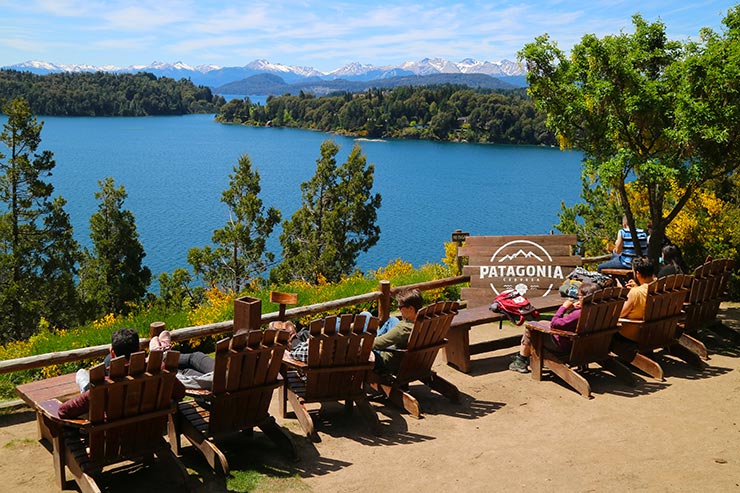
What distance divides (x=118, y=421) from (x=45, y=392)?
3.81 feet

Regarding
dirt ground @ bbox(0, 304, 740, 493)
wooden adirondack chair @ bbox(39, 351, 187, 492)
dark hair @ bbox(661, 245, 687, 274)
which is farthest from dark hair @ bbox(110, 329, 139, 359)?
dark hair @ bbox(661, 245, 687, 274)

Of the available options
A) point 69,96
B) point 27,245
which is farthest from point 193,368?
point 69,96

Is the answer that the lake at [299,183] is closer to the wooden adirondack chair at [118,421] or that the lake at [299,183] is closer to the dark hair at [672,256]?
the dark hair at [672,256]

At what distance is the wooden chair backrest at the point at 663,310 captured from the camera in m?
7.43

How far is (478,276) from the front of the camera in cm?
971

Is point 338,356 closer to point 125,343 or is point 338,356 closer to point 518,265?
point 125,343

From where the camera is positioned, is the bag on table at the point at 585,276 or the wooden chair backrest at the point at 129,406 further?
the bag on table at the point at 585,276

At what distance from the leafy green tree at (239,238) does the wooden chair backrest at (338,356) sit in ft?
84.8

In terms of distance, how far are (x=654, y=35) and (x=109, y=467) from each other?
29.3 ft

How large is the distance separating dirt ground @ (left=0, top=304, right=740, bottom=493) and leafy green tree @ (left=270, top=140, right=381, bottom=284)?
28.0 meters

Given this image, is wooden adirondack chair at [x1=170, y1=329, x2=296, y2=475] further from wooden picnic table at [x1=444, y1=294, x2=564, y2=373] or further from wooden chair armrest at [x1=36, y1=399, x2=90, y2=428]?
wooden picnic table at [x1=444, y1=294, x2=564, y2=373]

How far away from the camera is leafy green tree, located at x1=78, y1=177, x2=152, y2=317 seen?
98.8ft

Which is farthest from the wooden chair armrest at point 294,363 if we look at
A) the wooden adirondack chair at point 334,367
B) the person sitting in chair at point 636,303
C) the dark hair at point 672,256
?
the dark hair at point 672,256

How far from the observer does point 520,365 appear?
780cm
